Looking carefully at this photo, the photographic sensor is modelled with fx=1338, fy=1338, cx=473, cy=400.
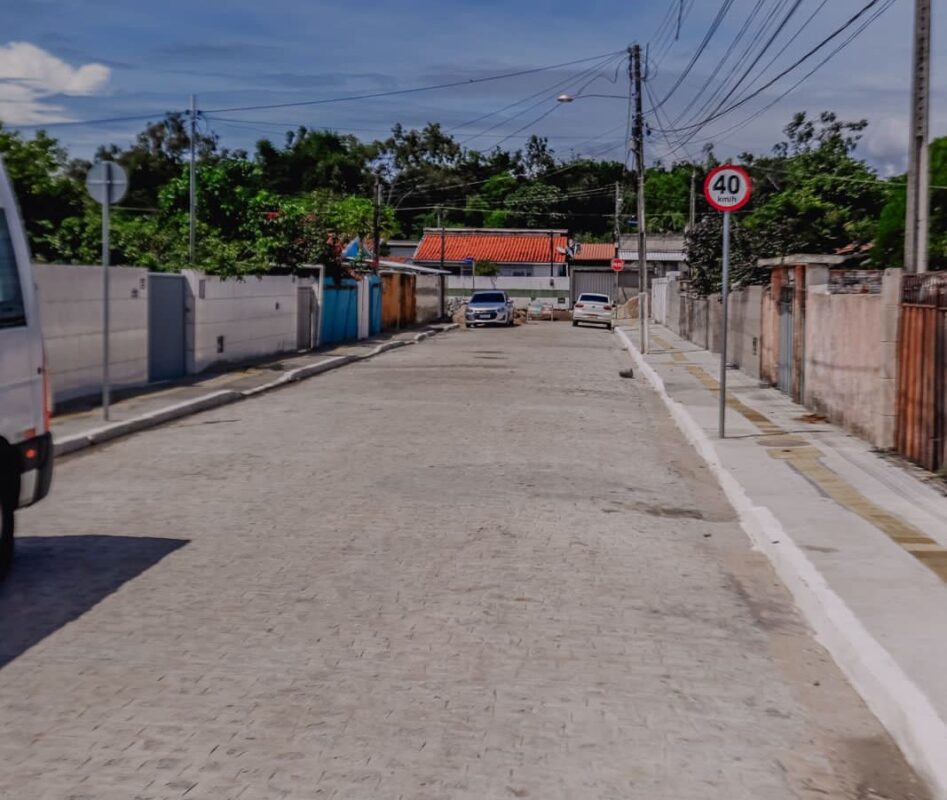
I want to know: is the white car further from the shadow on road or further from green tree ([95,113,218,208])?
the shadow on road

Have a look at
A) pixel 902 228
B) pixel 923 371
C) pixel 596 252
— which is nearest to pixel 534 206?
pixel 596 252

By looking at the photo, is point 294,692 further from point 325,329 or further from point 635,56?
point 635,56

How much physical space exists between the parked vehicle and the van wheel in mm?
49746

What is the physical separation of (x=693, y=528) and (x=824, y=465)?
3.48 m

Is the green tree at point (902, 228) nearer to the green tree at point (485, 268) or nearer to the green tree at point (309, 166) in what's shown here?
the green tree at point (485, 268)

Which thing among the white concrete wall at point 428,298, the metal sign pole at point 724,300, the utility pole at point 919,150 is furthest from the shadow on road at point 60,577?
the white concrete wall at point 428,298

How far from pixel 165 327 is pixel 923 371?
1432cm

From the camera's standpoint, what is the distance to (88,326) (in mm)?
19250

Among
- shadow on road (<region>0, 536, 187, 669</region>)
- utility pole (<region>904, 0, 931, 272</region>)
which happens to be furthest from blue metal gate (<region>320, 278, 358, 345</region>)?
shadow on road (<region>0, 536, 187, 669</region>)

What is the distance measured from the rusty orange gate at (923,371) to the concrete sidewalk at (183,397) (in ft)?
28.3

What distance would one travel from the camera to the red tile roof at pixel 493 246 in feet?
282

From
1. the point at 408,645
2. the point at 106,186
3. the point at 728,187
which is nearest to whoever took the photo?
the point at 408,645

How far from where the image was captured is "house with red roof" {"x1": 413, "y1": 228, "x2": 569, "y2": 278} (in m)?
85.6

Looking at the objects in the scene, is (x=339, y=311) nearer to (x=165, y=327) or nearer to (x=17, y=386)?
(x=165, y=327)
